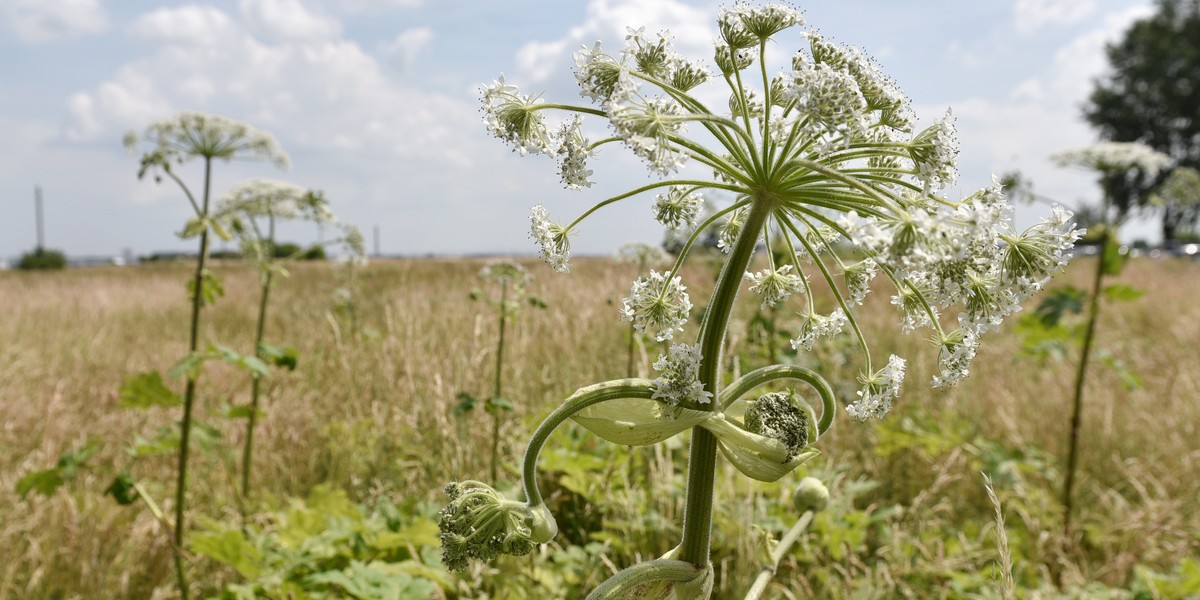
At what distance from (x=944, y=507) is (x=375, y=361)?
13.9ft

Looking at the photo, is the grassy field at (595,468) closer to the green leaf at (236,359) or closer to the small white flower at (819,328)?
the green leaf at (236,359)

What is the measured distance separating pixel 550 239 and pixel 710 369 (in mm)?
352

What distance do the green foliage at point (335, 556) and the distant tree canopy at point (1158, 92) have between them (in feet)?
151

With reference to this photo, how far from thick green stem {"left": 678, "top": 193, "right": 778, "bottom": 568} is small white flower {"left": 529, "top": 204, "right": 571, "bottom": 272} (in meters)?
0.26

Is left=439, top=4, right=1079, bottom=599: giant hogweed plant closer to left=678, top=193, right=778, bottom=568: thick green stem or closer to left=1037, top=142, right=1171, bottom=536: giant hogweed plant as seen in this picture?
left=678, top=193, right=778, bottom=568: thick green stem

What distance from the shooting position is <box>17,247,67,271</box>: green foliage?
3478 cm

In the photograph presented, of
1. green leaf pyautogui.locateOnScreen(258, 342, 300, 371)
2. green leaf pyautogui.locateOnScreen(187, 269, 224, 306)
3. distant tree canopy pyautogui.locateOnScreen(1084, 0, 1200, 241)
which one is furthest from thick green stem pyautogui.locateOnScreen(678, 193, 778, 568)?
distant tree canopy pyautogui.locateOnScreen(1084, 0, 1200, 241)

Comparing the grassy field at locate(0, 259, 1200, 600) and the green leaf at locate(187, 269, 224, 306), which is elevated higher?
the green leaf at locate(187, 269, 224, 306)

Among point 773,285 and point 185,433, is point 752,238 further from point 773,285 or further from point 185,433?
point 185,433

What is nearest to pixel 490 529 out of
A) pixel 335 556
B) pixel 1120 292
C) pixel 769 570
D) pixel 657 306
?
pixel 657 306

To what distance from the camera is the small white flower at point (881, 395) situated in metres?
1.19

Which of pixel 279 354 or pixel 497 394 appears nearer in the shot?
pixel 497 394

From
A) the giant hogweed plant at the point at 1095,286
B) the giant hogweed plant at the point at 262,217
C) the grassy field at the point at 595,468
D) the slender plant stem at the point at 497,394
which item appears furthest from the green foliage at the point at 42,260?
the giant hogweed plant at the point at 1095,286

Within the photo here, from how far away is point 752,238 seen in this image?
1133mm
